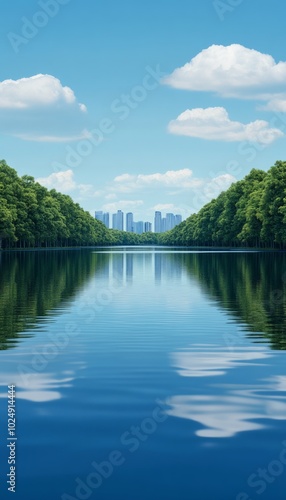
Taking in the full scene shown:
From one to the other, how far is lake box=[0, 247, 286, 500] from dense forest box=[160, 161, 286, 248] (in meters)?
76.7

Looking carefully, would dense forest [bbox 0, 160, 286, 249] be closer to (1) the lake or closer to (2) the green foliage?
(2) the green foliage

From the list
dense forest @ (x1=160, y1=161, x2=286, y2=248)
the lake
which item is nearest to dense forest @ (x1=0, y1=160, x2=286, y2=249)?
dense forest @ (x1=160, y1=161, x2=286, y2=248)

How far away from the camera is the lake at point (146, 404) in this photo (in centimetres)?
678

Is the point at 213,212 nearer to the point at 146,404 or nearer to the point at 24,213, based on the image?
the point at 24,213

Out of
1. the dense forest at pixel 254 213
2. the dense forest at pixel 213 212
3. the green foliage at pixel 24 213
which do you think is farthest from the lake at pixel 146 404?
the green foliage at pixel 24 213

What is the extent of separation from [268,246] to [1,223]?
56302 millimetres

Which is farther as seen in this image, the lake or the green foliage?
the green foliage

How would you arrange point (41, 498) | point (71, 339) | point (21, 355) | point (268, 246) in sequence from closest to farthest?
point (41, 498)
point (21, 355)
point (71, 339)
point (268, 246)

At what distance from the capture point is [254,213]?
11331 centimetres

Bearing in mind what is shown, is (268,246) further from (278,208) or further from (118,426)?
(118,426)

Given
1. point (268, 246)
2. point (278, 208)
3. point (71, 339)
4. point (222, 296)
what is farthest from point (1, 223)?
point (71, 339)

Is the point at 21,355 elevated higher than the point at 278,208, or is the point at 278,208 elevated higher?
the point at 278,208

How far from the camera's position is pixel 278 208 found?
97.0m

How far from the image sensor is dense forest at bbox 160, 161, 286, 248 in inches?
3883
